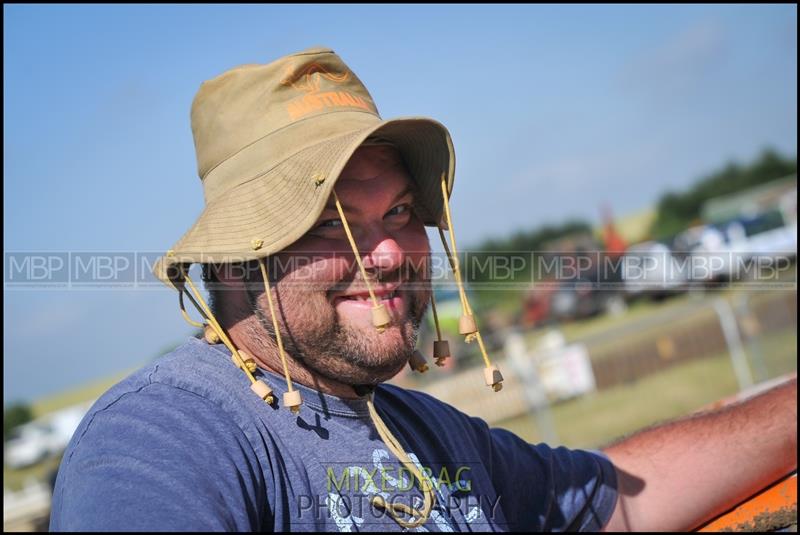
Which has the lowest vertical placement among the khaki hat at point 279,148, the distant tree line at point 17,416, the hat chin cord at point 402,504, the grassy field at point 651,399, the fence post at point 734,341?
the distant tree line at point 17,416

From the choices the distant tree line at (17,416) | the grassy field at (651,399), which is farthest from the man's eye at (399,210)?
the distant tree line at (17,416)

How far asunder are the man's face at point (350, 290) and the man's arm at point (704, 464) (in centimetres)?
Result: 108

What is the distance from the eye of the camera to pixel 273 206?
1.77m

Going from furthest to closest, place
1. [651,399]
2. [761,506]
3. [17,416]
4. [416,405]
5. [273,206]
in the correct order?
1. [17,416]
2. [651,399]
3. [761,506]
4. [416,405]
5. [273,206]

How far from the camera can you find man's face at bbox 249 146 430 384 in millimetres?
1809

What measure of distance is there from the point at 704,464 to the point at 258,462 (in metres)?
1.56

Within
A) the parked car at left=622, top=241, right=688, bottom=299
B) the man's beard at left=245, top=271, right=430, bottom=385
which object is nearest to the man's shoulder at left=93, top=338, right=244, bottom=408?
the man's beard at left=245, top=271, right=430, bottom=385

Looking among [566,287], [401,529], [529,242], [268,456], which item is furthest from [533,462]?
[529,242]

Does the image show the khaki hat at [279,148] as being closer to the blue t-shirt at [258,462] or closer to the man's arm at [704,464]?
the blue t-shirt at [258,462]

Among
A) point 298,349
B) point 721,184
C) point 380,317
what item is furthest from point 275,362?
point 721,184

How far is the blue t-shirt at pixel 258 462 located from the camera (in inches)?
54.3

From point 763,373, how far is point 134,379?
1047 centimetres

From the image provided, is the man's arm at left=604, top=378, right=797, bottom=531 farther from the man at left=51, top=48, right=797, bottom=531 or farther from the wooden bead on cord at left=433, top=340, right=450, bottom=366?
the wooden bead on cord at left=433, top=340, right=450, bottom=366

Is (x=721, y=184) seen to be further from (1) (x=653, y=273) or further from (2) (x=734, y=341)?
(2) (x=734, y=341)
